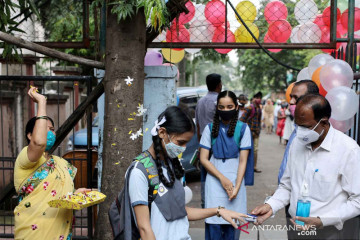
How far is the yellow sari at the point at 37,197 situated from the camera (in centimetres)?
332

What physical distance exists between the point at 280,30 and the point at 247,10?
1.75 ft

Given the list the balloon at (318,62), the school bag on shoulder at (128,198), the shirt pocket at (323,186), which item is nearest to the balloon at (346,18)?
the balloon at (318,62)

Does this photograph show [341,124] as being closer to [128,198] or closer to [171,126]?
[171,126]

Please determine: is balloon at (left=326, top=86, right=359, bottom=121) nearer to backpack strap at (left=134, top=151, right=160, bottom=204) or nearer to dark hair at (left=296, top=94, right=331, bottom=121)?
dark hair at (left=296, top=94, right=331, bottom=121)

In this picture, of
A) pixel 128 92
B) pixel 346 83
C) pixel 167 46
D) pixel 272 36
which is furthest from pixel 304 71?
pixel 128 92

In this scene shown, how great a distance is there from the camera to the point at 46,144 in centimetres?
330

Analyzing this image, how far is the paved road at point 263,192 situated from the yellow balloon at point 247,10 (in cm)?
281

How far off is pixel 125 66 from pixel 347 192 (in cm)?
230

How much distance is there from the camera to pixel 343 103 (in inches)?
154

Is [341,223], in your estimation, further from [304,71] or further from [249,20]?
[249,20]

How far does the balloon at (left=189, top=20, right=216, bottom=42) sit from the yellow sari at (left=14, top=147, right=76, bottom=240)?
334cm

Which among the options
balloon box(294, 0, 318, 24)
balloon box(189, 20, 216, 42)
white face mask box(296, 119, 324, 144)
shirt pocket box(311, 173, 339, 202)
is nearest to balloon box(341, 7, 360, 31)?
balloon box(294, 0, 318, 24)

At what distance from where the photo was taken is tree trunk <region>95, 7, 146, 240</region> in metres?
4.14

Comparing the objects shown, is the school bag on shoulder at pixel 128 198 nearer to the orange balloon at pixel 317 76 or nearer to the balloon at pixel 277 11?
the orange balloon at pixel 317 76
